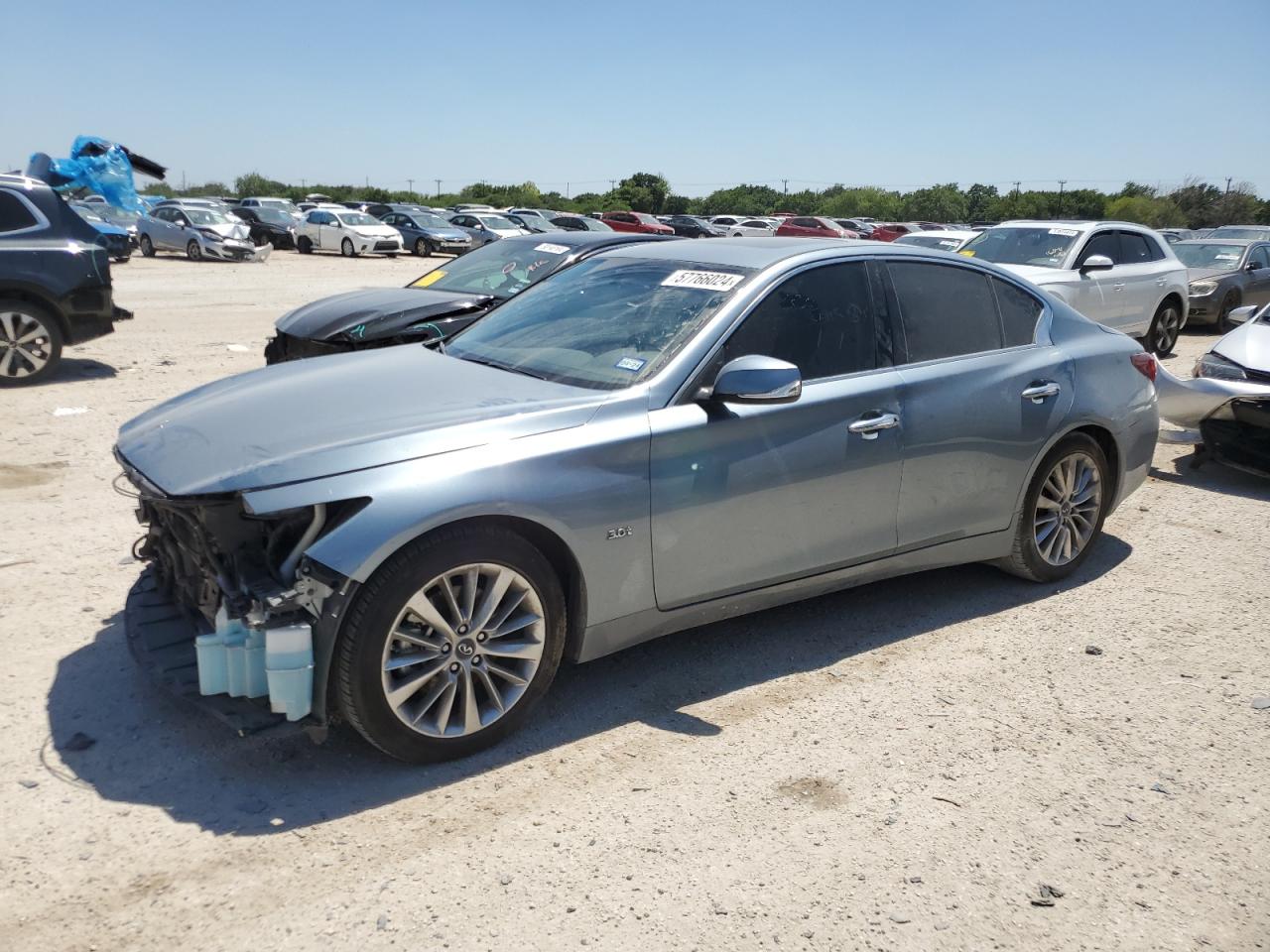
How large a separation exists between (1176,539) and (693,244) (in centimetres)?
367

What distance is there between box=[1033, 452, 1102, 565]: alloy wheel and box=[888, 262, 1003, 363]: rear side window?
2.55 feet

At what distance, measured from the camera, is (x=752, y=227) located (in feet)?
132

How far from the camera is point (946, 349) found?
487 centimetres

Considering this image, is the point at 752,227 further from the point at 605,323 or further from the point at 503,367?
the point at 503,367

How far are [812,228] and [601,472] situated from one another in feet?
113

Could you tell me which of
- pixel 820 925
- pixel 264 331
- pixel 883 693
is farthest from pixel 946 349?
pixel 264 331

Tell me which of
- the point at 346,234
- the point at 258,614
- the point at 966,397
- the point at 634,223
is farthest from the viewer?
the point at 634,223

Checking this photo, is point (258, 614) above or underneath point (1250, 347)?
underneath

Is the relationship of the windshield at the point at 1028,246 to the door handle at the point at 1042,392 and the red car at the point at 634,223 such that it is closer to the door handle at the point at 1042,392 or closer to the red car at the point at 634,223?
the door handle at the point at 1042,392

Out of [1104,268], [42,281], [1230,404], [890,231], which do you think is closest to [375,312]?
[42,281]

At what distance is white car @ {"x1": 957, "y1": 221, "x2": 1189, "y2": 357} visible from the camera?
Result: 11.8m

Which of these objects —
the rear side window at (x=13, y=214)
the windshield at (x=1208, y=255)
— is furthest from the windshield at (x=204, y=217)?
the windshield at (x=1208, y=255)

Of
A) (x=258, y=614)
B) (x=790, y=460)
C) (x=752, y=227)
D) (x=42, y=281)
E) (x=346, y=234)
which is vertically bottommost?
(x=258, y=614)

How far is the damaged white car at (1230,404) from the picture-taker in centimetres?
749
